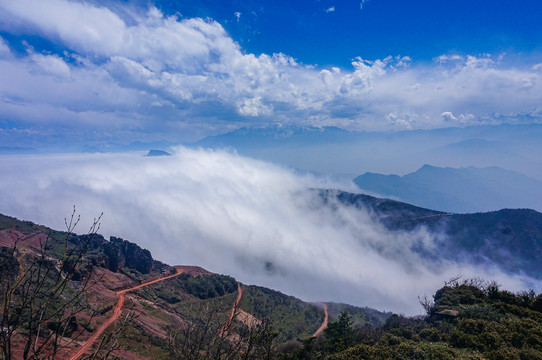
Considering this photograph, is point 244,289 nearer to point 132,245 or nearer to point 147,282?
point 147,282

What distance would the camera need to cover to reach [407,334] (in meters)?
25.8

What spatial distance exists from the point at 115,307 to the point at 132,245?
1546 inches

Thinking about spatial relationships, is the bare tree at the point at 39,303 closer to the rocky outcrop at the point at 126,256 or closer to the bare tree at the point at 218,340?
the bare tree at the point at 218,340

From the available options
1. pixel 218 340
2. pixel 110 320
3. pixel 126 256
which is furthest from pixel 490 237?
pixel 218 340

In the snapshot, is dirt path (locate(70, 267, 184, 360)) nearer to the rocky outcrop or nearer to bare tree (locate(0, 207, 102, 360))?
the rocky outcrop

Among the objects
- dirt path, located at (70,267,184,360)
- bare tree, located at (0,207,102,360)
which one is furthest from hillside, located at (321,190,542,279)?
bare tree, located at (0,207,102,360)

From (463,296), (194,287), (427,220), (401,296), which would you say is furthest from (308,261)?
(463,296)

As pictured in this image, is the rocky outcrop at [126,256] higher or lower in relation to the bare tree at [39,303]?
lower

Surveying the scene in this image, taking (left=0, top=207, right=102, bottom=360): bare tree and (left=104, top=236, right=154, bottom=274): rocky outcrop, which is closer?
(left=0, top=207, right=102, bottom=360): bare tree

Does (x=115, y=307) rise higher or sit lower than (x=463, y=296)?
lower

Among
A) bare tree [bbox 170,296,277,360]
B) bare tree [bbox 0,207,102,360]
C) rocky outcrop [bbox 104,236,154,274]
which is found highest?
bare tree [bbox 0,207,102,360]

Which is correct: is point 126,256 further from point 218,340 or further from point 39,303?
point 218,340

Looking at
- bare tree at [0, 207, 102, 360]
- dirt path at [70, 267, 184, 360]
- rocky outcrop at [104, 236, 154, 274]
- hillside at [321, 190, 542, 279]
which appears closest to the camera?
bare tree at [0, 207, 102, 360]

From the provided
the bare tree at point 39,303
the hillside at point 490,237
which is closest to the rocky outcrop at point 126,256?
the bare tree at point 39,303
